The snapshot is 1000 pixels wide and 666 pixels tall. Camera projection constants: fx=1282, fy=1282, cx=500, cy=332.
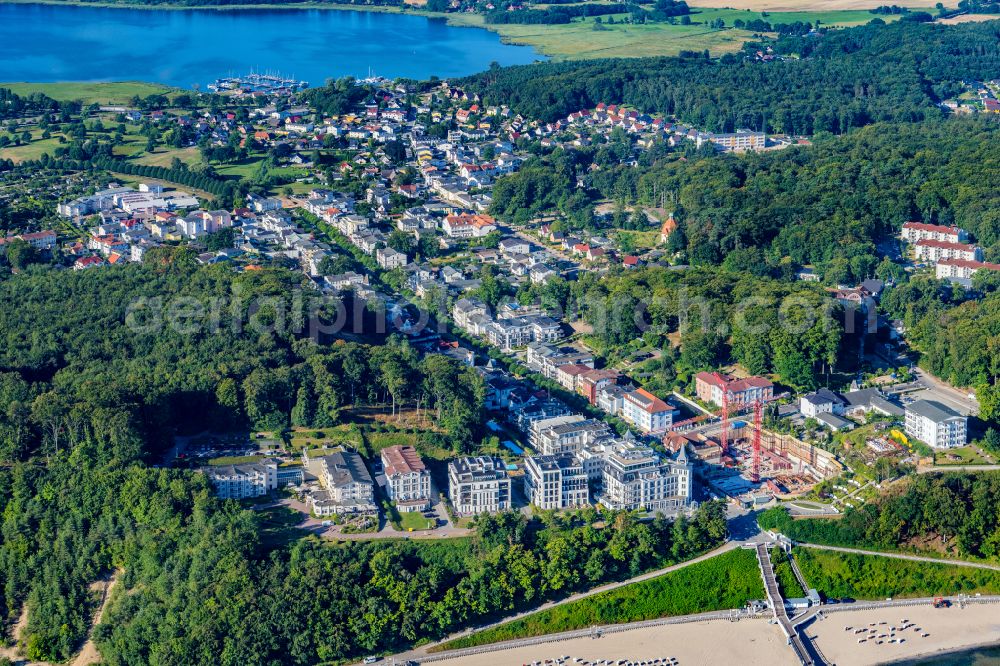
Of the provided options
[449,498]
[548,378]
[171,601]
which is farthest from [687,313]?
[171,601]

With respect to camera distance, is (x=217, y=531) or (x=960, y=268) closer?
(x=217, y=531)

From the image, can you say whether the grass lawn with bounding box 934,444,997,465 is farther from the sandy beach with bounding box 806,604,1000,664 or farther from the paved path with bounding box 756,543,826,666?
the paved path with bounding box 756,543,826,666

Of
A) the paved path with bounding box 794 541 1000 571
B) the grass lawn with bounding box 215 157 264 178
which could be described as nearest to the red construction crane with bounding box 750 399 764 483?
the paved path with bounding box 794 541 1000 571

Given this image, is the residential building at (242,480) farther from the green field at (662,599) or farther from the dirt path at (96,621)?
the green field at (662,599)

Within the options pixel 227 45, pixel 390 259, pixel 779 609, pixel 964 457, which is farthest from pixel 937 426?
pixel 227 45

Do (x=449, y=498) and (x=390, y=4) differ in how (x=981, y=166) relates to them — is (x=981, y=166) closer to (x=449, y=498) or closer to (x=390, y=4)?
(x=449, y=498)

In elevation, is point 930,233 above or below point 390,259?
above

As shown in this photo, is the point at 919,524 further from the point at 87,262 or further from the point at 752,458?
the point at 87,262

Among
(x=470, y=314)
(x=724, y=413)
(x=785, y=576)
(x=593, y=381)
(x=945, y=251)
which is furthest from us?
(x=945, y=251)
